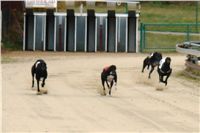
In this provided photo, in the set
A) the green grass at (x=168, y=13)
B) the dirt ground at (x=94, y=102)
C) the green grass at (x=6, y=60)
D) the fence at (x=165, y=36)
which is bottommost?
the dirt ground at (x=94, y=102)

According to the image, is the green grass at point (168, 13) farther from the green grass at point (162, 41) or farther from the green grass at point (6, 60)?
the green grass at point (6, 60)

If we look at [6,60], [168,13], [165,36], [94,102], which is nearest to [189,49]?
[94,102]

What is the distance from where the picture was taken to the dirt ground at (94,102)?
11406 millimetres

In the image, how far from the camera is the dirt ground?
1141 cm

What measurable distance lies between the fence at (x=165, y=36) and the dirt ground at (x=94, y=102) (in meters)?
8.02

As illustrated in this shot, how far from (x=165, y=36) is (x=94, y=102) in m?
22.2

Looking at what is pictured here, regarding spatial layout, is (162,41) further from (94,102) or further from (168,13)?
(94,102)

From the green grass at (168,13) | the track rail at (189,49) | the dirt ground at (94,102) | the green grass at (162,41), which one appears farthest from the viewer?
the green grass at (168,13)

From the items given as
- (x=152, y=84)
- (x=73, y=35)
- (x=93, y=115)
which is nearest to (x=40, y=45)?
(x=73, y=35)

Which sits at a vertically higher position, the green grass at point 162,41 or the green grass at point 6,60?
the green grass at point 162,41

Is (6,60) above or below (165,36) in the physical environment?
below

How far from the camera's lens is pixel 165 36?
35.9 m

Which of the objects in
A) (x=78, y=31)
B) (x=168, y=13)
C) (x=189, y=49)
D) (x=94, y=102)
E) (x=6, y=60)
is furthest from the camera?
(x=168, y=13)

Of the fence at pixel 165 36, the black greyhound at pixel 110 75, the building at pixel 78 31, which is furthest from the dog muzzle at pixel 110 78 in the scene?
the fence at pixel 165 36
